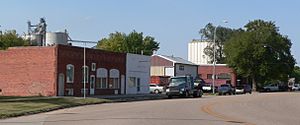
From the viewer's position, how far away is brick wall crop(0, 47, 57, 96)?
177 feet

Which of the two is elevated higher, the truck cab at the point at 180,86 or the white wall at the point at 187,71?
the white wall at the point at 187,71

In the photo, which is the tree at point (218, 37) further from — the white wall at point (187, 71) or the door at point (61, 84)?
the door at point (61, 84)

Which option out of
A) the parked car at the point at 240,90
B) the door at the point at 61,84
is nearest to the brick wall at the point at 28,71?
the door at the point at 61,84

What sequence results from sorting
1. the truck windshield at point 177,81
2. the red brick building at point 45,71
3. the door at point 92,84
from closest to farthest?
the red brick building at point 45,71
the truck windshield at point 177,81
the door at point 92,84

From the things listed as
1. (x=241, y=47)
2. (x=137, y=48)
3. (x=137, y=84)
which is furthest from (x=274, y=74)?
(x=137, y=84)

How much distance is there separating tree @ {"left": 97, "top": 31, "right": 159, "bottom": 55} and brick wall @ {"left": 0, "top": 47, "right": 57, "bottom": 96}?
56631mm

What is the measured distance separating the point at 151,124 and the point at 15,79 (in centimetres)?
3777

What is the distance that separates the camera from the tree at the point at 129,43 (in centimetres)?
11562

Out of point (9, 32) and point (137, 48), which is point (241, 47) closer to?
point (137, 48)

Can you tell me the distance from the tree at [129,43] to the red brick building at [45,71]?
182 ft

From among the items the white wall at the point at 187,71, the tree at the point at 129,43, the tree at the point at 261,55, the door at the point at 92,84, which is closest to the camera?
the door at the point at 92,84

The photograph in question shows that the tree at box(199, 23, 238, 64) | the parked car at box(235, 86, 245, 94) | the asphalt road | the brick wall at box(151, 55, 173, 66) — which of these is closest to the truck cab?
the asphalt road

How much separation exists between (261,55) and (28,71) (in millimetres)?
54530

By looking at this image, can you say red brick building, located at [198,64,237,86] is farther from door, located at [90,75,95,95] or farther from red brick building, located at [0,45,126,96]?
red brick building, located at [0,45,126,96]
